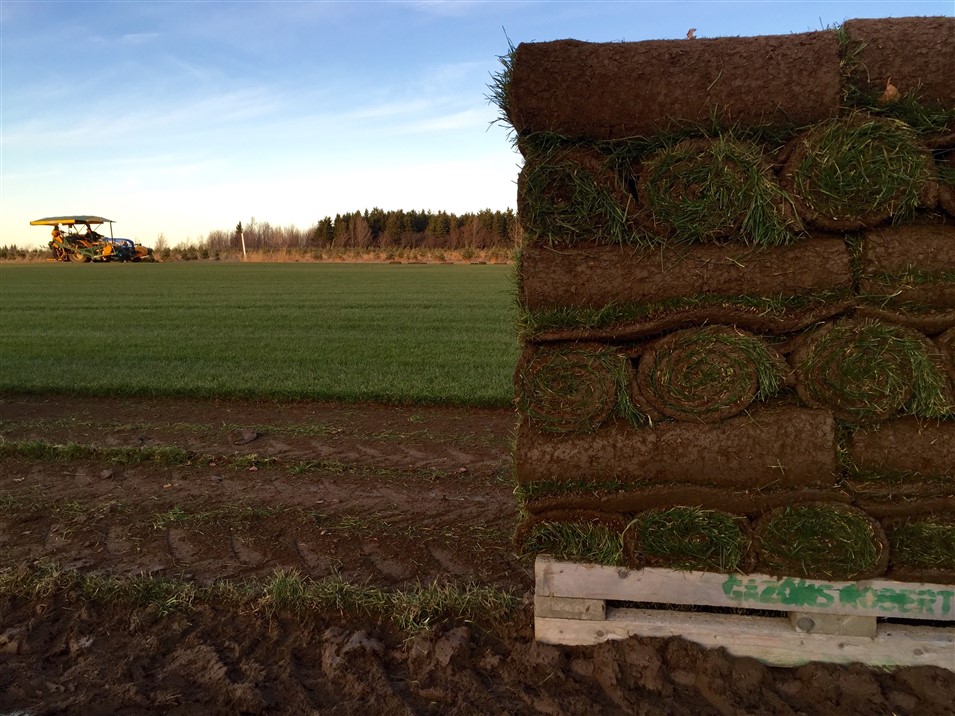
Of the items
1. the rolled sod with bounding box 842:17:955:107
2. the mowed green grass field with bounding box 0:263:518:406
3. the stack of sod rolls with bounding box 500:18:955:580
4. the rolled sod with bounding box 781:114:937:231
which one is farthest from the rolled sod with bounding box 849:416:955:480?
the mowed green grass field with bounding box 0:263:518:406

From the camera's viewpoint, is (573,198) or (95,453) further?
(95,453)

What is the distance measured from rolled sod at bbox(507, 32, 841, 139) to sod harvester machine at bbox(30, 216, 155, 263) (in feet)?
253

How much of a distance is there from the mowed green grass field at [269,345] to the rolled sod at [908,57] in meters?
1.95

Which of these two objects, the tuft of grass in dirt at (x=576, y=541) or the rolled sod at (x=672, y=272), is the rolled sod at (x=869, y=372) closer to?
the rolled sod at (x=672, y=272)

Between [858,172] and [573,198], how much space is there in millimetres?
1262

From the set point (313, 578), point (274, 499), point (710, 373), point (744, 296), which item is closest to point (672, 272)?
point (744, 296)

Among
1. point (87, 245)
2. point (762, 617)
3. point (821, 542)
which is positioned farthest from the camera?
point (87, 245)

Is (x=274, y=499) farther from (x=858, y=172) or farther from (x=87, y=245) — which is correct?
(x=87, y=245)

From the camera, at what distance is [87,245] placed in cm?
7219

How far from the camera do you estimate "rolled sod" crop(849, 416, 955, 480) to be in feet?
10.8

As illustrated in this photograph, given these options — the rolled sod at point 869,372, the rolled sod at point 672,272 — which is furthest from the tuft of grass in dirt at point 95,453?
the rolled sod at point 869,372

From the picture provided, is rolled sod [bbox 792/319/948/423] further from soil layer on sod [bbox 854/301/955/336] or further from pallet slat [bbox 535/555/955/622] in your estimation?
pallet slat [bbox 535/555/955/622]

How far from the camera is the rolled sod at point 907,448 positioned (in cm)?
329

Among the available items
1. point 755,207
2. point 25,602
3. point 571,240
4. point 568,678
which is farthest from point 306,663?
point 755,207
